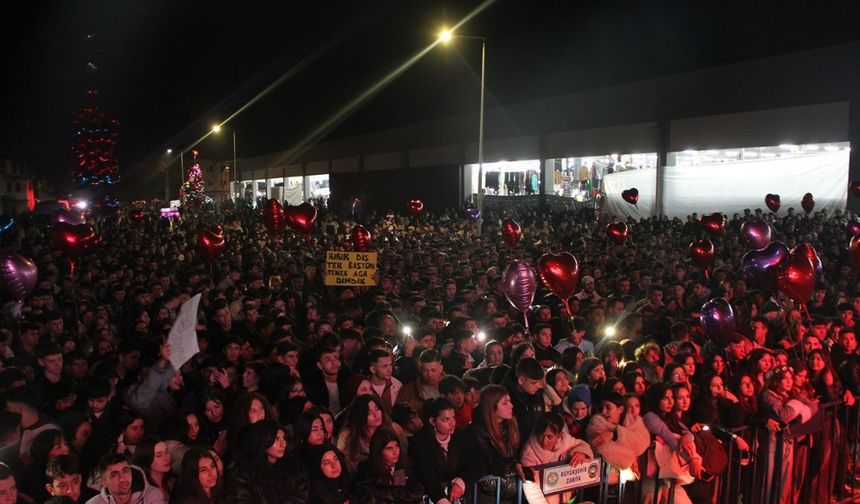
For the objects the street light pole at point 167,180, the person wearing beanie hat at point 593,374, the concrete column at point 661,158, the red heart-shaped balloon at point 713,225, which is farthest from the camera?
the street light pole at point 167,180

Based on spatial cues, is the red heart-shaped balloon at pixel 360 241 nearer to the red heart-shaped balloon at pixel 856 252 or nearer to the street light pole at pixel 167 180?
the red heart-shaped balloon at pixel 856 252

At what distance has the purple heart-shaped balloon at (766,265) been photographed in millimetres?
9562

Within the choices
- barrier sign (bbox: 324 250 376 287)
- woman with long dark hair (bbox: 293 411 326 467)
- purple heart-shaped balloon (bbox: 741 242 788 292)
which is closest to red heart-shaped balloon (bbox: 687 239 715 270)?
purple heart-shaped balloon (bbox: 741 242 788 292)

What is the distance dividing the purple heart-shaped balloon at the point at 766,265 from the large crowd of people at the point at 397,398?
1.35 feet

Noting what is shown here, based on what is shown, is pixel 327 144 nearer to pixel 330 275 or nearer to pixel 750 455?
pixel 330 275

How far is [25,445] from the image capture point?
482 cm

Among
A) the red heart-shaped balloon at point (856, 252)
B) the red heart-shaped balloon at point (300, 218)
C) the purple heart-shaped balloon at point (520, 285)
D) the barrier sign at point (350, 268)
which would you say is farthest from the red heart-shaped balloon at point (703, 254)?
the red heart-shaped balloon at point (300, 218)

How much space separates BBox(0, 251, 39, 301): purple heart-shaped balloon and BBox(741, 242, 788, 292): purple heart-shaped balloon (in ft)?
30.5

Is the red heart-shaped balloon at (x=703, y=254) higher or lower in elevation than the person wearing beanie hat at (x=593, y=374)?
higher

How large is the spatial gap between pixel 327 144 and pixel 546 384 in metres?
55.9

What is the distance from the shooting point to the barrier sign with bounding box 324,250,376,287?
11.1 metres

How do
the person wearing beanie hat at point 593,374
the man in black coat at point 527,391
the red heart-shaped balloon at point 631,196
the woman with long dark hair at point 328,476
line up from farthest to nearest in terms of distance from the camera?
the red heart-shaped balloon at point 631,196, the person wearing beanie hat at point 593,374, the man in black coat at point 527,391, the woman with long dark hair at point 328,476

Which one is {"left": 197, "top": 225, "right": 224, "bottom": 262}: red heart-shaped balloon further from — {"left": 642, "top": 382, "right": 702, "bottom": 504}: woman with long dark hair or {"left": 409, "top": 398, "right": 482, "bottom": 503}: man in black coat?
{"left": 642, "top": 382, "right": 702, "bottom": 504}: woman with long dark hair

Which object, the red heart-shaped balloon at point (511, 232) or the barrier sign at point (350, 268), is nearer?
the barrier sign at point (350, 268)
